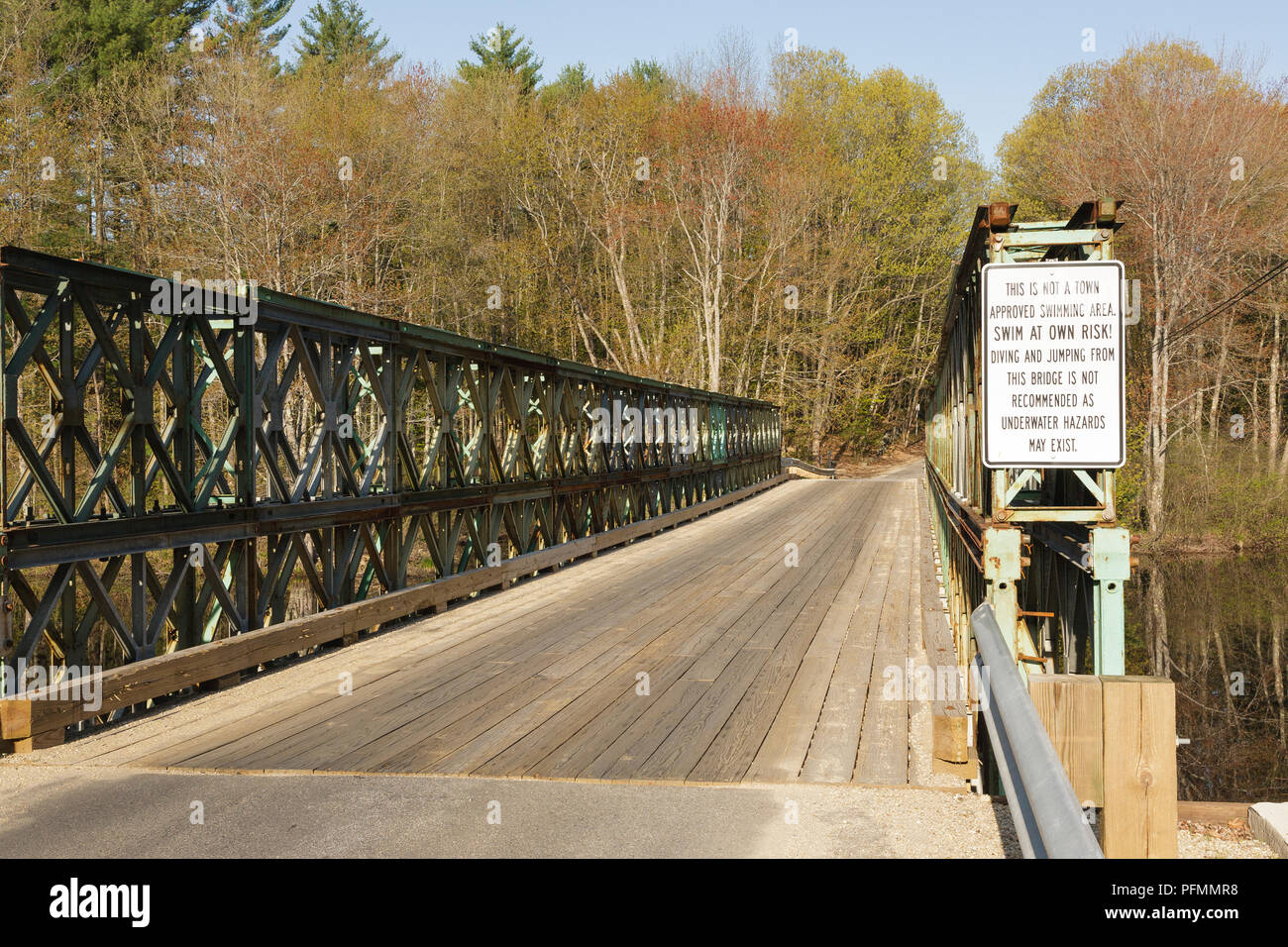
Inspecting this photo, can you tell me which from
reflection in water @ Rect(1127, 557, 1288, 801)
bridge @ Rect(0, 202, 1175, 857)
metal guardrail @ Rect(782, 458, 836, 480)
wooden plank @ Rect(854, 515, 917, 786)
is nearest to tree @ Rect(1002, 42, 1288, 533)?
reflection in water @ Rect(1127, 557, 1288, 801)

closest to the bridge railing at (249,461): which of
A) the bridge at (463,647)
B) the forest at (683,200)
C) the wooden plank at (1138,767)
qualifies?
the bridge at (463,647)

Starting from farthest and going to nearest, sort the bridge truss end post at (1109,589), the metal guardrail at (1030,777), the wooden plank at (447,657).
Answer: the wooden plank at (447,657) → the bridge truss end post at (1109,589) → the metal guardrail at (1030,777)

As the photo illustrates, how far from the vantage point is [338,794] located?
15.3 ft

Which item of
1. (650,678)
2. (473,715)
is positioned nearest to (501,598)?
(650,678)

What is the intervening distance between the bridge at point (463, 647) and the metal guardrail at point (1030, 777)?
1cm

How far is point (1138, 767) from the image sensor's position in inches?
102

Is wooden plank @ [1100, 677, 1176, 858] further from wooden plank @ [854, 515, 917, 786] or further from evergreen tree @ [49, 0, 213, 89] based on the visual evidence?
evergreen tree @ [49, 0, 213, 89]

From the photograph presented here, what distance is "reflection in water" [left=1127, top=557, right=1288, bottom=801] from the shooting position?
53.2 ft

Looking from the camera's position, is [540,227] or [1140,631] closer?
[1140,631]

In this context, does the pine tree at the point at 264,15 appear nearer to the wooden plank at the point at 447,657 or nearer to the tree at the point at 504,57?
the tree at the point at 504,57

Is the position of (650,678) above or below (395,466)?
below

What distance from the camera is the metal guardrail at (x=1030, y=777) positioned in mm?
1979

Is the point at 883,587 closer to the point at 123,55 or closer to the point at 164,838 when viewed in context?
the point at 164,838

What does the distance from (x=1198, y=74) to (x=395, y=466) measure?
29.9m
